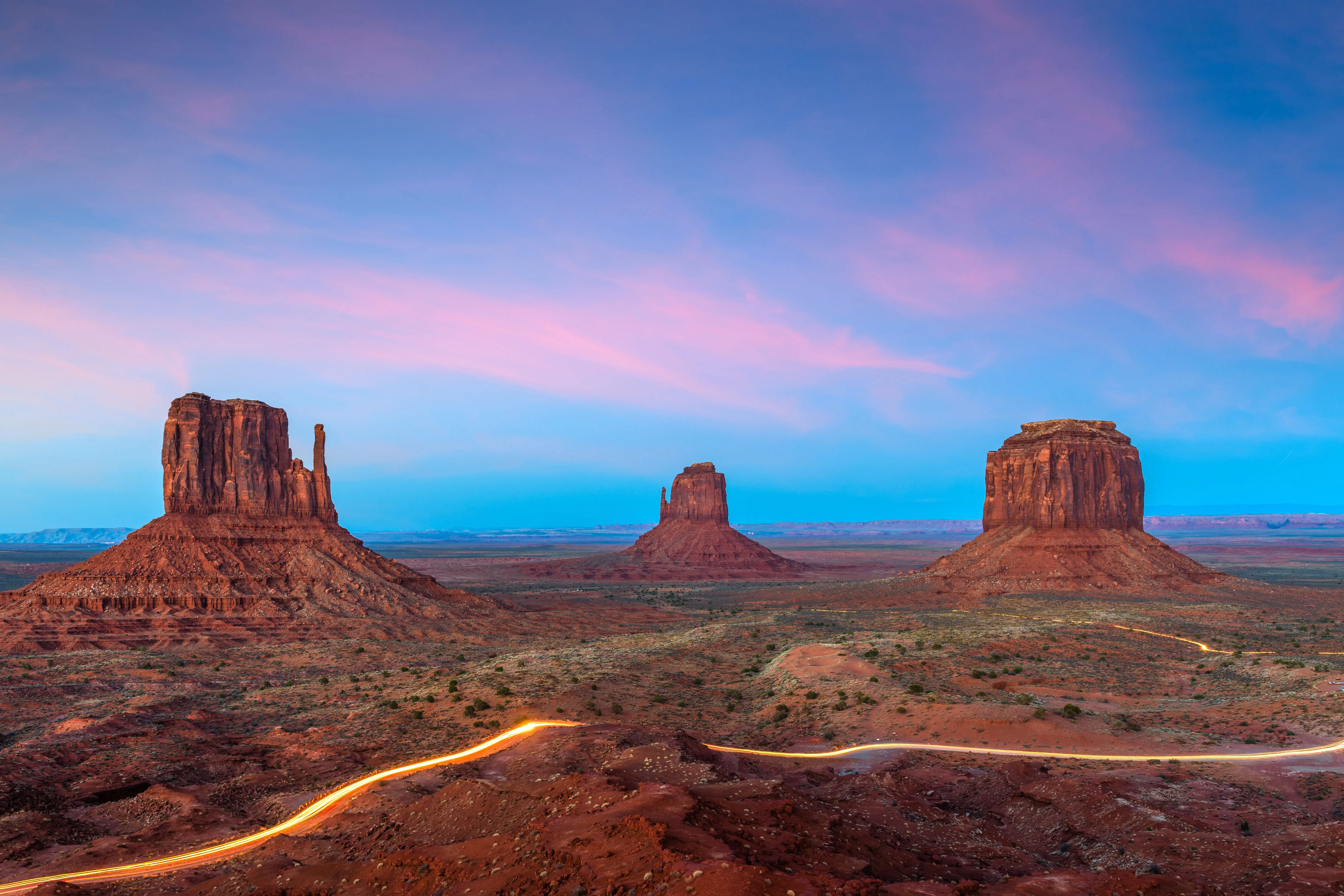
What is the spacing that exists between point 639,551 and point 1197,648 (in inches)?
4250

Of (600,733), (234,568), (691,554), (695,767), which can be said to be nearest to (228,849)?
(600,733)

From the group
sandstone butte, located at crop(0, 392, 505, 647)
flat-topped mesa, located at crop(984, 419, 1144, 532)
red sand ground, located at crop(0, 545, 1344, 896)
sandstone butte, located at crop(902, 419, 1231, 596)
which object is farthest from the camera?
flat-topped mesa, located at crop(984, 419, 1144, 532)

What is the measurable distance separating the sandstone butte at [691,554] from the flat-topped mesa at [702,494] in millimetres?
104

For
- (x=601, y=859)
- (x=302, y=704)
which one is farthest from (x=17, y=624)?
(x=601, y=859)

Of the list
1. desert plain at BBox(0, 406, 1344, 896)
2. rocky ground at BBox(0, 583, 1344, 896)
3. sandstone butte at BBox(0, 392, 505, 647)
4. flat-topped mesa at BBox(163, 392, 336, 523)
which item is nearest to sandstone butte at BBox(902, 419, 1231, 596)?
desert plain at BBox(0, 406, 1344, 896)

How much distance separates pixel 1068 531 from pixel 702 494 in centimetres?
7085

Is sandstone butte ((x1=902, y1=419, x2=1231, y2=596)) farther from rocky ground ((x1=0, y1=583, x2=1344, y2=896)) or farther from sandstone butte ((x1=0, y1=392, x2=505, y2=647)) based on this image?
sandstone butte ((x1=0, y1=392, x2=505, y2=647))

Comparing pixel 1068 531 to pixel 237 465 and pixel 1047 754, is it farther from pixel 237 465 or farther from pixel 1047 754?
pixel 237 465

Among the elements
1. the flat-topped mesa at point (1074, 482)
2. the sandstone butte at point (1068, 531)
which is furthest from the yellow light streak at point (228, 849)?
the flat-topped mesa at point (1074, 482)

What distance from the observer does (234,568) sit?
2249 inches

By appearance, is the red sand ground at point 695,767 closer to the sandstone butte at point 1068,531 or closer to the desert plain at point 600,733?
the desert plain at point 600,733

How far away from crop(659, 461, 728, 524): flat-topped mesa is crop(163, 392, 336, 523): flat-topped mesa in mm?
85488

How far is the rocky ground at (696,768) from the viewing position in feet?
43.2

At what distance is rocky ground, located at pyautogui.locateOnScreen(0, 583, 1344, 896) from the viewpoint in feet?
43.2
